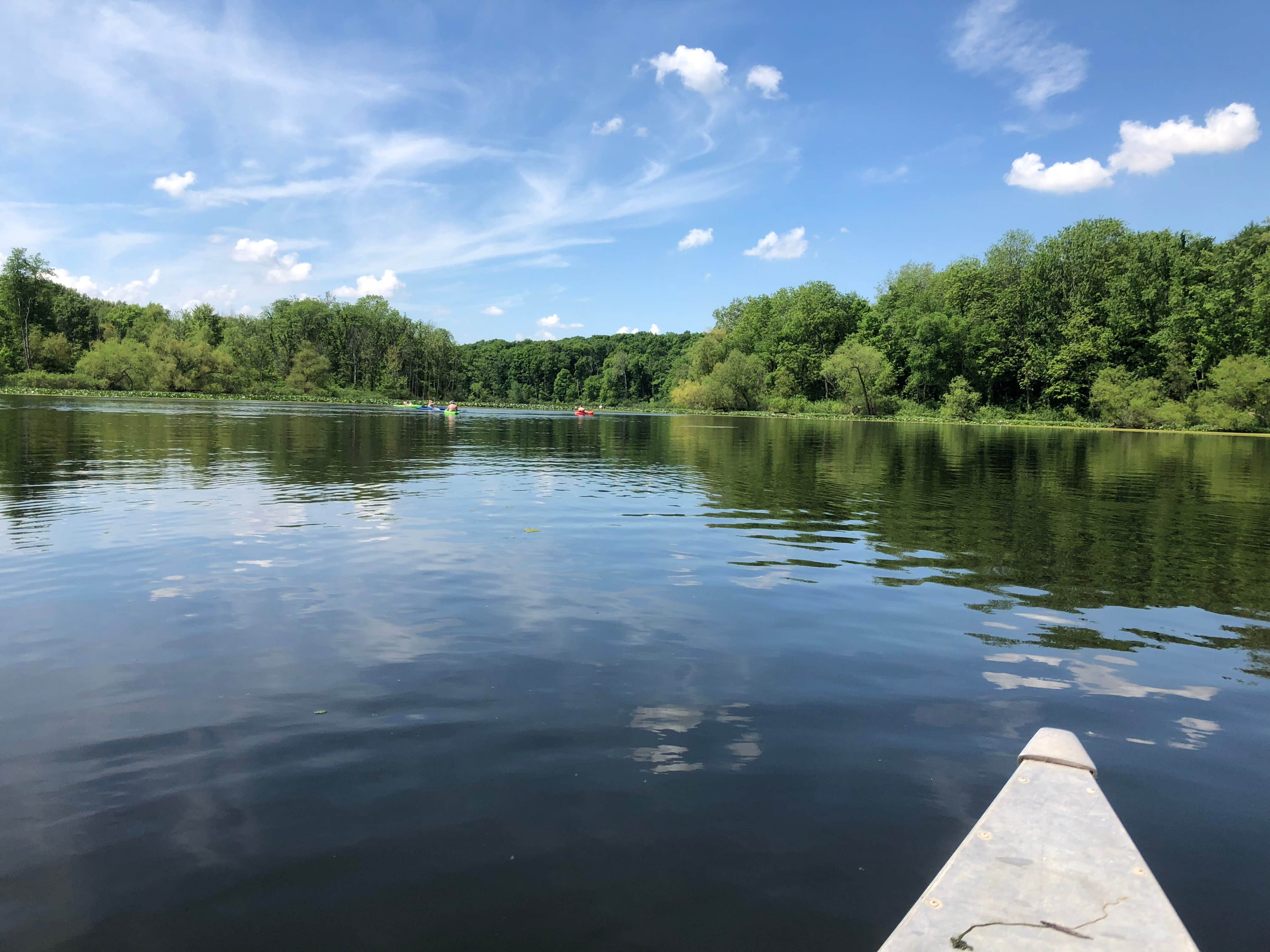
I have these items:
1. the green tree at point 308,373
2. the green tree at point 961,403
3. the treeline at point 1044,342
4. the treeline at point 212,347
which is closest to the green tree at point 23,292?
the treeline at point 212,347

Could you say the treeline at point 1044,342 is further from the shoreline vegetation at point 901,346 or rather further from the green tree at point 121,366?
the green tree at point 121,366

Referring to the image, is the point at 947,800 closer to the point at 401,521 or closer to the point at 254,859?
the point at 254,859

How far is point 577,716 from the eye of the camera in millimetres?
6449

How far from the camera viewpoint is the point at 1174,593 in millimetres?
11523

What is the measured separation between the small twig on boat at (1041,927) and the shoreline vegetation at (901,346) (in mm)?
95246

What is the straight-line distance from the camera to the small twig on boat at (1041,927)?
3.17 meters

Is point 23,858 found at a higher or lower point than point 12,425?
lower

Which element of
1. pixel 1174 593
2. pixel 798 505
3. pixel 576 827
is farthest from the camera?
pixel 798 505

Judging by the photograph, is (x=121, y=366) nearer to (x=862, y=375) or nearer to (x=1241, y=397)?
(x=862, y=375)

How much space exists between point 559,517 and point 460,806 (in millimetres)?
12282

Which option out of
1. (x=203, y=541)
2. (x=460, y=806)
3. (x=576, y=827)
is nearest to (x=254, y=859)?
(x=460, y=806)

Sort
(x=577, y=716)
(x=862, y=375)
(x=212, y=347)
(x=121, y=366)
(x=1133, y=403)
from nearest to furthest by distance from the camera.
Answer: (x=577, y=716), (x=1133, y=403), (x=121, y=366), (x=862, y=375), (x=212, y=347)

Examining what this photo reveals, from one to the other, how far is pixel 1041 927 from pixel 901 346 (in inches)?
4866

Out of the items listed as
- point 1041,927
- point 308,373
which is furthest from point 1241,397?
point 308,373
